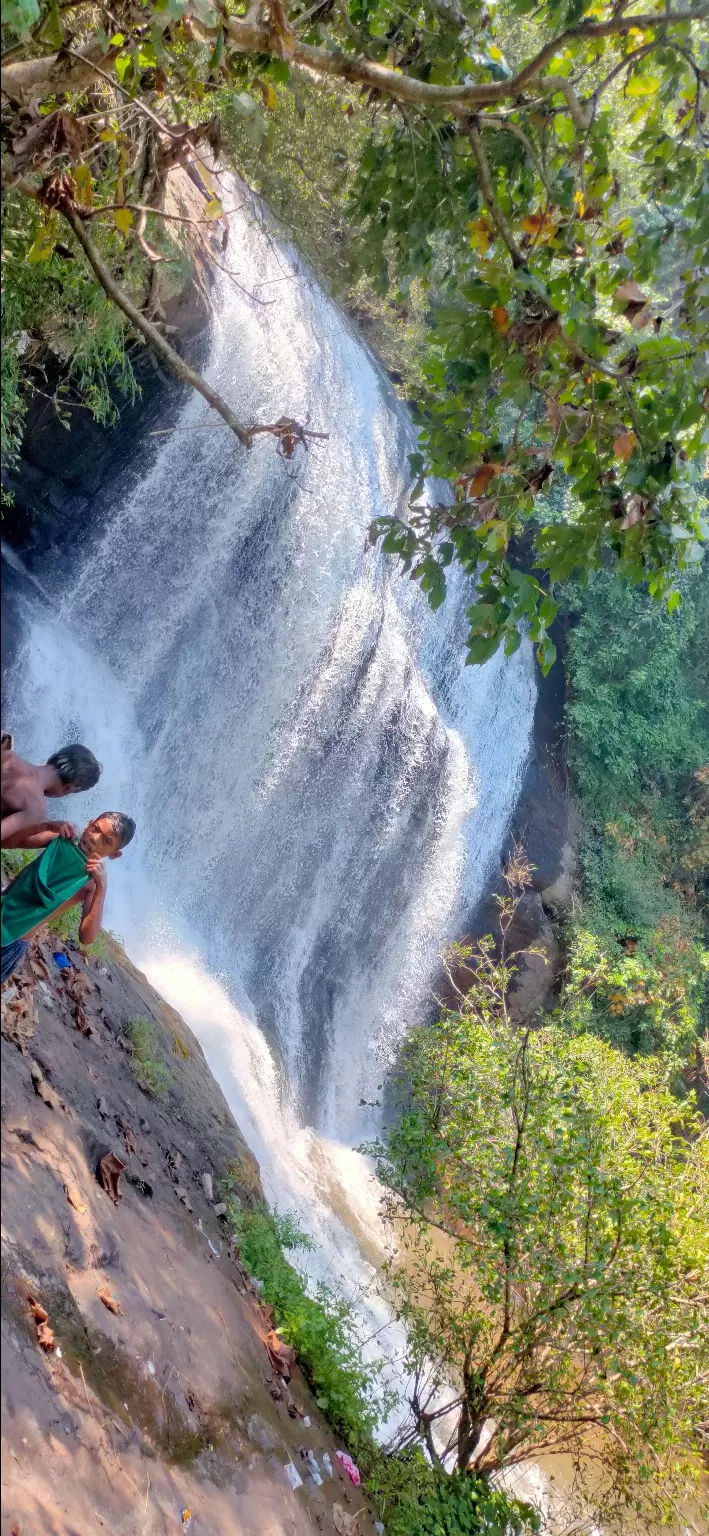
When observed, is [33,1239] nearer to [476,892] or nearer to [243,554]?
[243,554]

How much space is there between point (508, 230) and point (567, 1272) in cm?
544

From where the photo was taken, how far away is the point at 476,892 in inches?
507

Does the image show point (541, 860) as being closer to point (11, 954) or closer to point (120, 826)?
point (11, 954)

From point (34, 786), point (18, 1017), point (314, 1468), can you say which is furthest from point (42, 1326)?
point (314, 1468)

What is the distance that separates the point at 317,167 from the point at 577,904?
32.7 ft

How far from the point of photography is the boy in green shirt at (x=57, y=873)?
3.54 meters

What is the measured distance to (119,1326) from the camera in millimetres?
4320

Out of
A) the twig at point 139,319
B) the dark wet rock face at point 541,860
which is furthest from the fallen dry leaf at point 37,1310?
the dark wet rock face at point 541,860

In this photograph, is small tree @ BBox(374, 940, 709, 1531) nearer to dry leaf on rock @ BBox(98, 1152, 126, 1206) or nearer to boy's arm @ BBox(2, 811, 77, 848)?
dry leaf on rock @ BBox(98, 1152, 126, 1206)

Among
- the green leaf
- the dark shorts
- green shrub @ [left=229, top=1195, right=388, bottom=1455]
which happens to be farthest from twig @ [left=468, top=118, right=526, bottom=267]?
green shrub @ [left=229, top=1195, right=388, bottom=1455]

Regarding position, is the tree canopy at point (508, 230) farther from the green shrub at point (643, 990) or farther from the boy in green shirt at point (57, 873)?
the green shrub at point (643, 990)

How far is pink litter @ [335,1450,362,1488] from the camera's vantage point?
19.7ft

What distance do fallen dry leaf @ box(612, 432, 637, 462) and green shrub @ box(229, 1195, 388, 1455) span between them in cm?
556

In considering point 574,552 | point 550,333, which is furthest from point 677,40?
point 574,552
